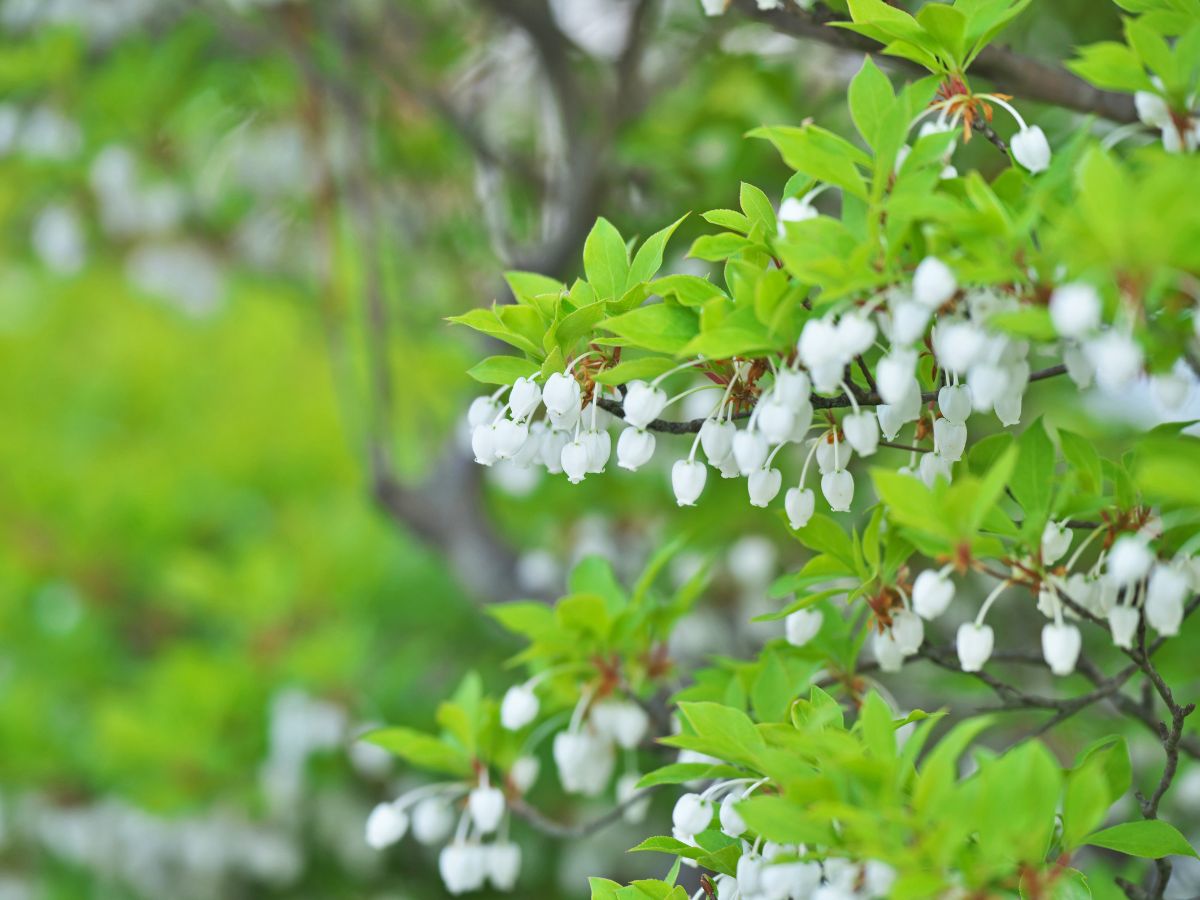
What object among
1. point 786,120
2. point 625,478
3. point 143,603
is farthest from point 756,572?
point 143,603

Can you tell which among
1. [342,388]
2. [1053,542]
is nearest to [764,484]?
[1053,542]

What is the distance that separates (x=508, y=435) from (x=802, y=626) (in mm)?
539

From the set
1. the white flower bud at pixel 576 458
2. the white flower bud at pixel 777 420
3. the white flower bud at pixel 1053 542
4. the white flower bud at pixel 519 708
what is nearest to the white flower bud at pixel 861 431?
the white flower bud at pixel 777 420

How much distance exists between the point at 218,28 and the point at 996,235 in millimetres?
3066

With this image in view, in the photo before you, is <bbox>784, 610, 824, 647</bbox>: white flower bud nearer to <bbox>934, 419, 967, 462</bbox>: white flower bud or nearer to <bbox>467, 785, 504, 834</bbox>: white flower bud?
<bbox>934, 419, 967, 462</bbox>: white flower bud

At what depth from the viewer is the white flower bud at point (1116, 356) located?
3.43ft

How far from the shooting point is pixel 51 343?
6.35 meters

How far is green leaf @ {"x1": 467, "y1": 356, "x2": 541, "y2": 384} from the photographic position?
1476mm

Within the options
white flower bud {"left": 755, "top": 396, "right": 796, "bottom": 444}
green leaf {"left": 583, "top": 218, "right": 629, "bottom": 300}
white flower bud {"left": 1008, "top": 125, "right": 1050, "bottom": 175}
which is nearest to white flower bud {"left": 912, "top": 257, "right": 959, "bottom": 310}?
white flower bud {"left": 755, "top": 396, "right": 796, "bottom": 444}

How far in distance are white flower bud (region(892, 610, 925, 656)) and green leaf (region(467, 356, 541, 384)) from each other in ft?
1.87

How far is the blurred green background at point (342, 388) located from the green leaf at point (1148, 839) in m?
1.60

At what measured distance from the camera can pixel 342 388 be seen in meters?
4.31

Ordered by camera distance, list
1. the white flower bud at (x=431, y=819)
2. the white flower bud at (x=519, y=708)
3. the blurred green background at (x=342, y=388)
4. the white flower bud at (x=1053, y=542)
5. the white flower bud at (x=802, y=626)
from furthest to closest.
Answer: the blurred green background at (x=342, y=388)
the white flower bud at (x=431, y=819)
the white flower bud at (x=519, y=708)
the white flower bud at (x=802, y=626)
the white flower bud at (x=1053, y=542)

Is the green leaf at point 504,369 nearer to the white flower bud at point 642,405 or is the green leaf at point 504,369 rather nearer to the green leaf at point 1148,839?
the white flower bud at point 642,405
